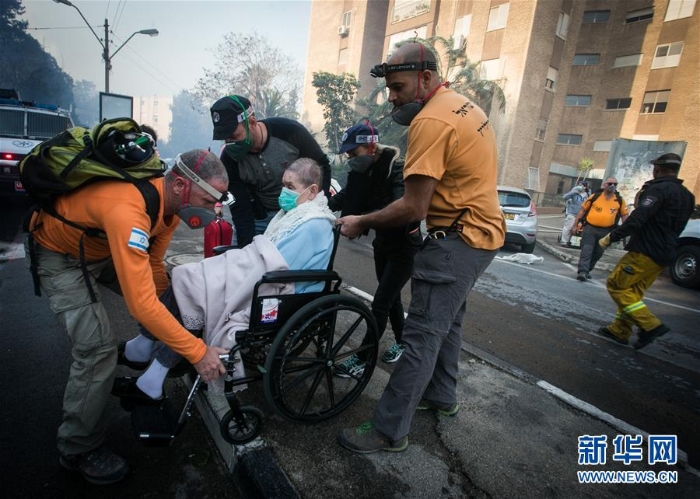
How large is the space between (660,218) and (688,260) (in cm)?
490

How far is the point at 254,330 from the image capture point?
6.13 feet

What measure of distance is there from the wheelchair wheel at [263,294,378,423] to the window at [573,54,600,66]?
103 ft

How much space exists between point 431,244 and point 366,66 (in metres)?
33.5

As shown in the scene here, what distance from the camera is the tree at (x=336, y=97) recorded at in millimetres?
26172

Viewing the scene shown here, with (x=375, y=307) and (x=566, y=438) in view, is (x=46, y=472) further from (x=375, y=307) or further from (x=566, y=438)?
(x=566, y=438)

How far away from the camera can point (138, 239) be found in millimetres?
1563

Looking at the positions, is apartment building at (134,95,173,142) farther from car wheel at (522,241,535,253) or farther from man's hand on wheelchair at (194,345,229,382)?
man's hand on wheelchair at (194,345,229,382)

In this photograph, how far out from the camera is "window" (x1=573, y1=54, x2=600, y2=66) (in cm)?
2544

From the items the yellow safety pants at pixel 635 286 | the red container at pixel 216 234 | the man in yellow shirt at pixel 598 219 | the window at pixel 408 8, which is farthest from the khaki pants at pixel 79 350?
the window at pixel 408 8

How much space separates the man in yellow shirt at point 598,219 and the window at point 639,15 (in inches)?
1022

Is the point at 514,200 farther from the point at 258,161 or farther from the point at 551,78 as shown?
Answer: the point at 551,78

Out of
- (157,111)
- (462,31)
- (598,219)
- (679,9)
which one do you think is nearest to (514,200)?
(598,219)

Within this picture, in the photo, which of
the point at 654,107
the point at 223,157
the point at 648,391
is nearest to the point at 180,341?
the point at 223,157

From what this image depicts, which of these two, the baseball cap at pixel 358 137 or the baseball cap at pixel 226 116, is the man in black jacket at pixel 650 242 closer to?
the baseball cap at pixel 358 137
